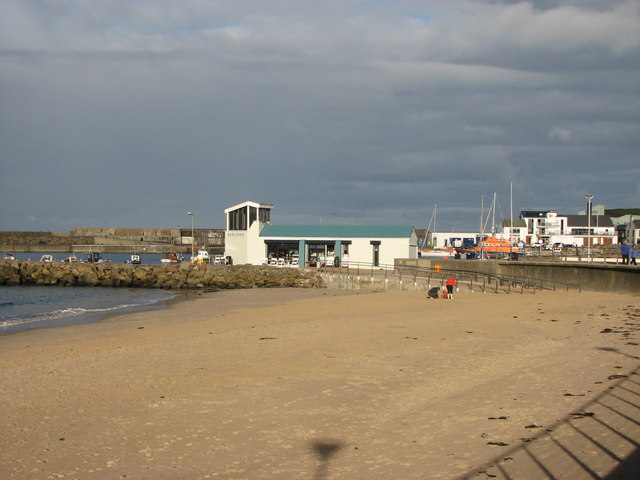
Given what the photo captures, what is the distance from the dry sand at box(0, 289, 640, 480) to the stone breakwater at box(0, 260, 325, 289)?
27.8 meters

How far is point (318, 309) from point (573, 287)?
52.5 ft

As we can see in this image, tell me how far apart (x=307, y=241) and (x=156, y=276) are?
12999 mm

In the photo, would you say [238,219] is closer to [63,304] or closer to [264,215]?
[264,215]

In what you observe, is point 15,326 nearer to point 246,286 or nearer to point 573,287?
point 246,286

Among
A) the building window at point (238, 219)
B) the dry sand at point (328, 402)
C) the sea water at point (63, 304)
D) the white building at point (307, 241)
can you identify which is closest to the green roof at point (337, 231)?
the white building at point (307, 241)

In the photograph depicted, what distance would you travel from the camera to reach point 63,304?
3556cm

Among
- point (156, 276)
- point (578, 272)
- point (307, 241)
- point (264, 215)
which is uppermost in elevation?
point (264, 215)

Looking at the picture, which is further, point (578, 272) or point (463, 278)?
point (463, 278)

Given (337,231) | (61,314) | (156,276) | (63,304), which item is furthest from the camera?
(156,276)

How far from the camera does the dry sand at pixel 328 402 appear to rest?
777 cm

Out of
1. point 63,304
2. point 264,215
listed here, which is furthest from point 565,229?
point 63,304

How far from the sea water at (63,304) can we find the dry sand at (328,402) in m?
7.28

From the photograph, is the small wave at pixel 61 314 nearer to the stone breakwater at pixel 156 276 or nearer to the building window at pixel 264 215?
the stone breakwater at pixel 156 276

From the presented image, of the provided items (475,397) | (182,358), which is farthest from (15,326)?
(475,397)
